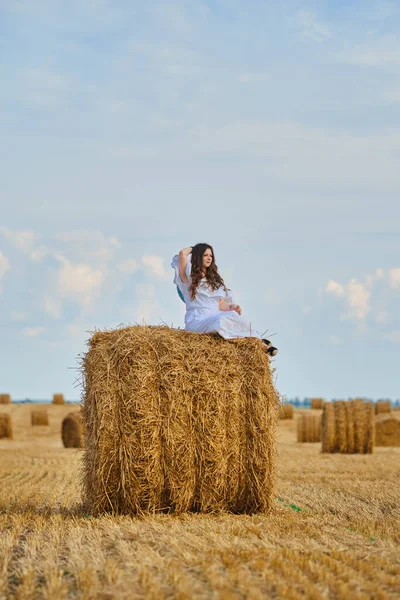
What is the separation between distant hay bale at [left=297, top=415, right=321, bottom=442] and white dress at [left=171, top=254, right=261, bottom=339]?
1611 cm

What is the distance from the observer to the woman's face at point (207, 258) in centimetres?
873

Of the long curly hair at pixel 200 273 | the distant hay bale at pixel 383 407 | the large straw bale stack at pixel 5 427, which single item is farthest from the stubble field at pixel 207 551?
the distant hay bale at pixel 383 407

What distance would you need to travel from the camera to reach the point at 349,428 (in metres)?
18.5

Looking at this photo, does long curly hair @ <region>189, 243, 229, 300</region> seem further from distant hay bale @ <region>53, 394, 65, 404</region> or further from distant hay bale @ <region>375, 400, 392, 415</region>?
distant hay bale @ <region>53, 394, 65, 404</region>

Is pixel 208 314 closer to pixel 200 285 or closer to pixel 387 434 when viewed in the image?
pixel 200 285

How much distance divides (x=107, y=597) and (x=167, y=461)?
10.1 ft

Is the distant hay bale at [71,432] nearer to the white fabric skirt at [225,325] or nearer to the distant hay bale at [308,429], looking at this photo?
the distant hay bale at [308,429]

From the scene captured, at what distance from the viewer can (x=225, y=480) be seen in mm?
7910

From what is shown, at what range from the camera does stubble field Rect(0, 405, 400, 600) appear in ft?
15.5

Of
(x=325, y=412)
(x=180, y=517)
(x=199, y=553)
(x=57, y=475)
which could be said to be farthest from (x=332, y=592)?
(x=325, y=412)

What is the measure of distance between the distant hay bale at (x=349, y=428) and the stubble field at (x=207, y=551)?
8256mm

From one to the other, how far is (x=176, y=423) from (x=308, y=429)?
56.5ft

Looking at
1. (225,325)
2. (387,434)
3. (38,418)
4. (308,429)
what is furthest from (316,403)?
(225,325)

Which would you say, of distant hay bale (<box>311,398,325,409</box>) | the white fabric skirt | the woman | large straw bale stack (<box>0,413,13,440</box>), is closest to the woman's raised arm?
the woman
